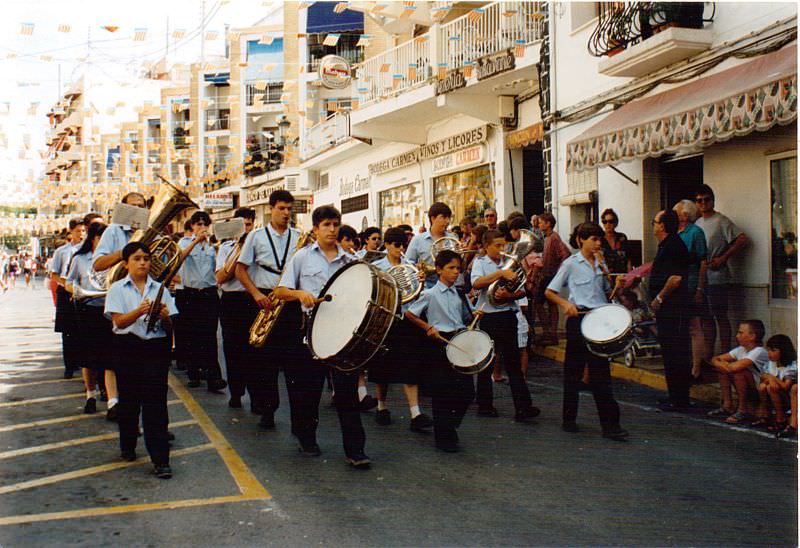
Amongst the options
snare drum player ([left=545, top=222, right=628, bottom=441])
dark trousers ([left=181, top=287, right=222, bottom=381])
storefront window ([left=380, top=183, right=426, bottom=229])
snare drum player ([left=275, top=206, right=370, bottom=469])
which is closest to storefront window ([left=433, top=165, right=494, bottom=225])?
storefront window ([left=380, top=183, right=426, bottom=229])

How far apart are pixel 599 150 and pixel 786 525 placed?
7.48m

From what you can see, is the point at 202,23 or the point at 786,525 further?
the point at 202,23

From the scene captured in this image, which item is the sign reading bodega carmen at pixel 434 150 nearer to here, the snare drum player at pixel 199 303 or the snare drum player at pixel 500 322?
the snare drum player at pixel 199 303

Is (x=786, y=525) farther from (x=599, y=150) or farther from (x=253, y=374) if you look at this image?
(x=599, y=150)

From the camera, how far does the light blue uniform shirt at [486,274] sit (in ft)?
25.4

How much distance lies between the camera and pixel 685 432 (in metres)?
7.20

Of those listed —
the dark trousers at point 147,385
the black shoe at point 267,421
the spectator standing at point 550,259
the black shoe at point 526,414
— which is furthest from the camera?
the spectator standing at point 550,259

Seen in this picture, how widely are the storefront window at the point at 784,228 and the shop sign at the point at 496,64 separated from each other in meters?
6.75

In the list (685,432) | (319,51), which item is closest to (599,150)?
(685,432)

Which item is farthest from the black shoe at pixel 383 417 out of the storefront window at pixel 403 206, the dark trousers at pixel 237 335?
the storefront window at pixel 403 206

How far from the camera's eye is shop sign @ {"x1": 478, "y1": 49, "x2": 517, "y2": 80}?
1584cm

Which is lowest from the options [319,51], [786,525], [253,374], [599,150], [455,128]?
[786,525]

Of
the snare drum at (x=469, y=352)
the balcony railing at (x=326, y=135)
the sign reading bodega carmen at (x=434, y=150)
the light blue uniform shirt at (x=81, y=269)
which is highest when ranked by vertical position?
the balcony railing at (x=326, y=135)

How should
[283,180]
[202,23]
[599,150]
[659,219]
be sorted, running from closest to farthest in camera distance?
1. [659,219]
2. [599,150]
3. [202,23]
4. [283,180]
